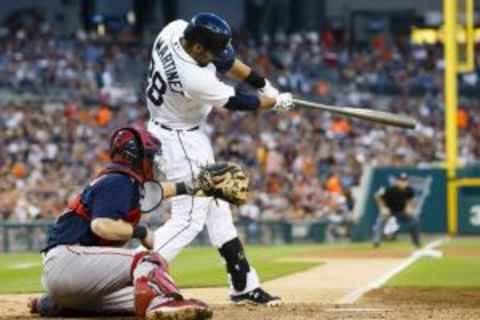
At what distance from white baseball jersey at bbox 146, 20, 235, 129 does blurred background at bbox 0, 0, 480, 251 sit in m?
13.0

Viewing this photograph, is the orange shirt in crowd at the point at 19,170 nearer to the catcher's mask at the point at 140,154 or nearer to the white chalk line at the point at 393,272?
the white chalk line at the point at 393,272

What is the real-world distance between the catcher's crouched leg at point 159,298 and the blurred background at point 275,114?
1453 cm

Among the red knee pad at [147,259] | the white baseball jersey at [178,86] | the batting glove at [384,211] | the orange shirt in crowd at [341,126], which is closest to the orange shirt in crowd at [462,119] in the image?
the orange shirt in crowd at [341,126]

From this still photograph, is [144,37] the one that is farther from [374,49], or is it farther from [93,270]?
[93,270]

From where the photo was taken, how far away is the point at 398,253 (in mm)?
17875

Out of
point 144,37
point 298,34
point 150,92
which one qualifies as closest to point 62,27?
point 144,37

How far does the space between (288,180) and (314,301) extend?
16.5 m

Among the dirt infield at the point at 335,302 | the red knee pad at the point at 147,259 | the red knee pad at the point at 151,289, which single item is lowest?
A: the dirt infield at the point at 335,302

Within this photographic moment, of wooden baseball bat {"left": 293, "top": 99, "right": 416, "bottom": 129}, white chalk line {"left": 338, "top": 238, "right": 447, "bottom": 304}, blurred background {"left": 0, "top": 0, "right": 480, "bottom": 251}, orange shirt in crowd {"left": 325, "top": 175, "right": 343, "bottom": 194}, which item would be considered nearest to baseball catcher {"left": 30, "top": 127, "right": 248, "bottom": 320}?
wooden baseball bat {"left": 293, "top": 99, "right": 416, "bottom": 129}

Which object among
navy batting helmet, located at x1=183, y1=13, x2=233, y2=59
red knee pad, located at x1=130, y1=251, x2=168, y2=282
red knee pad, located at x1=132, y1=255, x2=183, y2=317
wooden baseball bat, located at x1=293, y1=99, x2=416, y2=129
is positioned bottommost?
red knee pad, located at x1=132, y1=255, x2=183, y2=317

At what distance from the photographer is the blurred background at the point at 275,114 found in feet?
77.9

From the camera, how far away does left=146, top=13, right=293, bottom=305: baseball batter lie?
325 inches

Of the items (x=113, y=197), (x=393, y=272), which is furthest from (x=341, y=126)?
(x=113, y=197)

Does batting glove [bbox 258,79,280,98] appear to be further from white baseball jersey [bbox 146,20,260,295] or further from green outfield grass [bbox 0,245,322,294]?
green outfield grass [bbox 0,245,322,294]
